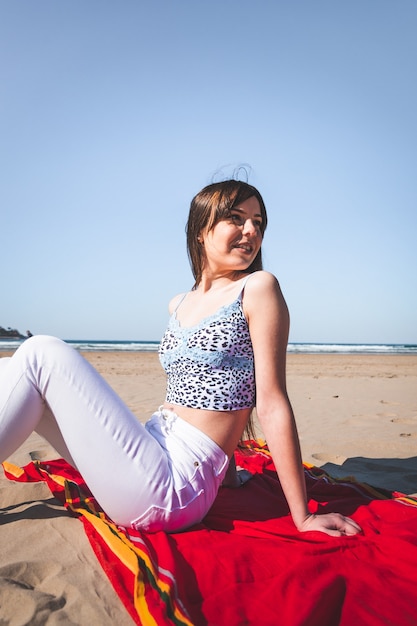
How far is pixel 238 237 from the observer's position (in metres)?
2.56

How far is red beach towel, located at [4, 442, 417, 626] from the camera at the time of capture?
4.88 feet

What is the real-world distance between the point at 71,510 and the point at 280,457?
1158 millimetres

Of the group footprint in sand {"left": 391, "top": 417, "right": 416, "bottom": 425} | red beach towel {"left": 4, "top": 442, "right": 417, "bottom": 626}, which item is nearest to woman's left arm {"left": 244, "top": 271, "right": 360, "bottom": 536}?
red beach towel {"left": 4, "top": 442, "right": 417, "bottom": 626}

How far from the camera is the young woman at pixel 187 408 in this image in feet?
6.11

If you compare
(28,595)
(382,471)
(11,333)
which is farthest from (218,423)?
(11,333)

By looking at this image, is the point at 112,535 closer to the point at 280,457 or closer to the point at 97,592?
the point at 97,592

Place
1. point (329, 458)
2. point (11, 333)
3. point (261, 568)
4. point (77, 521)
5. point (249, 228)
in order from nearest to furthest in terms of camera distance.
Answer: point (261, 568) → point (77, 521) → point (249, 228) → point (329, 458) → point (11, 333)

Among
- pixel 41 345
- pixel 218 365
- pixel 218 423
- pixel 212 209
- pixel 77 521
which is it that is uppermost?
pixel 212 209

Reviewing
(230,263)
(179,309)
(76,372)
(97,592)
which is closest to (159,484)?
(97,592)

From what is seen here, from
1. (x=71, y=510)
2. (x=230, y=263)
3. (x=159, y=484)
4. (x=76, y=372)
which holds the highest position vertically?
(x=230, y=263)

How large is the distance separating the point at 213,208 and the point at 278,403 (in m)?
1.18

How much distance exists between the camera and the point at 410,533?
2.02m

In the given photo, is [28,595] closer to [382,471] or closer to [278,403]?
[278,403]

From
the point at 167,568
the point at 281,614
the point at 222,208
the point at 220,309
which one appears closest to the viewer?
→ the point at 281,614
